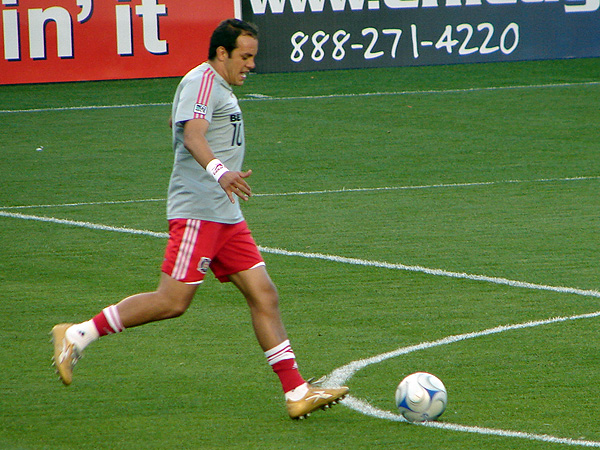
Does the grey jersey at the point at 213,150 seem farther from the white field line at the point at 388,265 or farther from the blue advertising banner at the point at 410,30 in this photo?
the blue advertising banner at the point at 410,30

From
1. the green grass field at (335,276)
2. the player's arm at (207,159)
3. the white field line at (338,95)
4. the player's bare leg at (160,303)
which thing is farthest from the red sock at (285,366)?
the white field line at (338,95)

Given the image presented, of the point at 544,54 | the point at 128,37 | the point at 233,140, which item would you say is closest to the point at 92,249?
the point at 233,140

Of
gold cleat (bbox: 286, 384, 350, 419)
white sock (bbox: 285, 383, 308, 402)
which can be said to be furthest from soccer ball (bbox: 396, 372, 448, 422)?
white sock (bbox: 285, 383, 308, 402)

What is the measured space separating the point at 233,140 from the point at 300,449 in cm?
148

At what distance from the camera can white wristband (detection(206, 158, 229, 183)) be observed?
4.68 m

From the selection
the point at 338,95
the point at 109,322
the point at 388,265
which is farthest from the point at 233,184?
the point at 338,95

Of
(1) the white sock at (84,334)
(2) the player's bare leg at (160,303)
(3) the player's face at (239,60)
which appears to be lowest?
(1) the white sock at (84,334)

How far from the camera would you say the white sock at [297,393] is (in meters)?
4.92

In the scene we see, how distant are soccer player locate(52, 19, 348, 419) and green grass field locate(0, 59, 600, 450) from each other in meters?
0.27

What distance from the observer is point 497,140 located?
46.8ft

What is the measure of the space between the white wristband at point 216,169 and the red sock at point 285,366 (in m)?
0.89

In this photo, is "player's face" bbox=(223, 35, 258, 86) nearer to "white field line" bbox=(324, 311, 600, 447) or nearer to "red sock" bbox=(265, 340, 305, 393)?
"red sock" bbox=(265, 340, 305, 393)

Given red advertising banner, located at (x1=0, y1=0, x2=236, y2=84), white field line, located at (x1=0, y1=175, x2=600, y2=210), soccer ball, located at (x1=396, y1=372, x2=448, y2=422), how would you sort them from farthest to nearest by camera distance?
red advertising banner, located at (x1=0, y1=0, x2=236, y2=84)
white field line, located at (x1=0, y1=175, x2=600, y2=210)
soccer ball, located at (x1=396, y1=372, x2=448, y2=422)

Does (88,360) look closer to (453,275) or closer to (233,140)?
(233,140)
